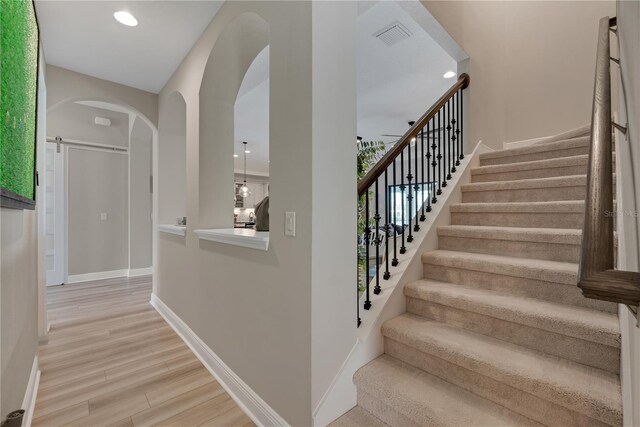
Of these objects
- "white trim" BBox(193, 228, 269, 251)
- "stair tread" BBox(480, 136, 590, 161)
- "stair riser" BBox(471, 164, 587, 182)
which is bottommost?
"white trim" BBox(193, 228, 269, 251)

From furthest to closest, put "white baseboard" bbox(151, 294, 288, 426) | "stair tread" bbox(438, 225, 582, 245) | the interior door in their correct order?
the interior door, "stair tread" bbox(438, 225, 582, 245), "white baseboard" bbox(151, 294, 288, 426)

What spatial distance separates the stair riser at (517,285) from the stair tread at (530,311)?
1.4 inches

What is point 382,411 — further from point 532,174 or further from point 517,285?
point 532,174

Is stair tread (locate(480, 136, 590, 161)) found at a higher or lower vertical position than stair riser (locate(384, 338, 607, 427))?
higher

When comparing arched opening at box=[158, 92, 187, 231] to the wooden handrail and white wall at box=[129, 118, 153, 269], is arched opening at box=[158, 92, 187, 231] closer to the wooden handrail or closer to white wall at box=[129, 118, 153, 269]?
white wall at box=[129, 118, 153, 269]

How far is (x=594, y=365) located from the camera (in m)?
1.30

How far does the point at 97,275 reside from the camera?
507cm

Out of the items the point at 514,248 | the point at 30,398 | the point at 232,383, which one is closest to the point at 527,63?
the point at 514,248

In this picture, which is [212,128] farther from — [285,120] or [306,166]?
[306,166]

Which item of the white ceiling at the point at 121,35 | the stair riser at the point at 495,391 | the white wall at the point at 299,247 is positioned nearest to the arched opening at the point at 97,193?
the white ceiling at the point at 121,35

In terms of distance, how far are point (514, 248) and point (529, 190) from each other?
2.34 feet

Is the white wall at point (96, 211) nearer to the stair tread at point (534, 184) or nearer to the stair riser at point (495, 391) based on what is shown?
the stair riser at point (495, 391)

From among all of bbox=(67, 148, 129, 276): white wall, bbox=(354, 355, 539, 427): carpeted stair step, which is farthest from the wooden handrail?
bbox=(67, 148, 129, 276): white wall

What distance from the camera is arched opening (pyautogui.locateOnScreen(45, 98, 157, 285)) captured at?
468 cm
